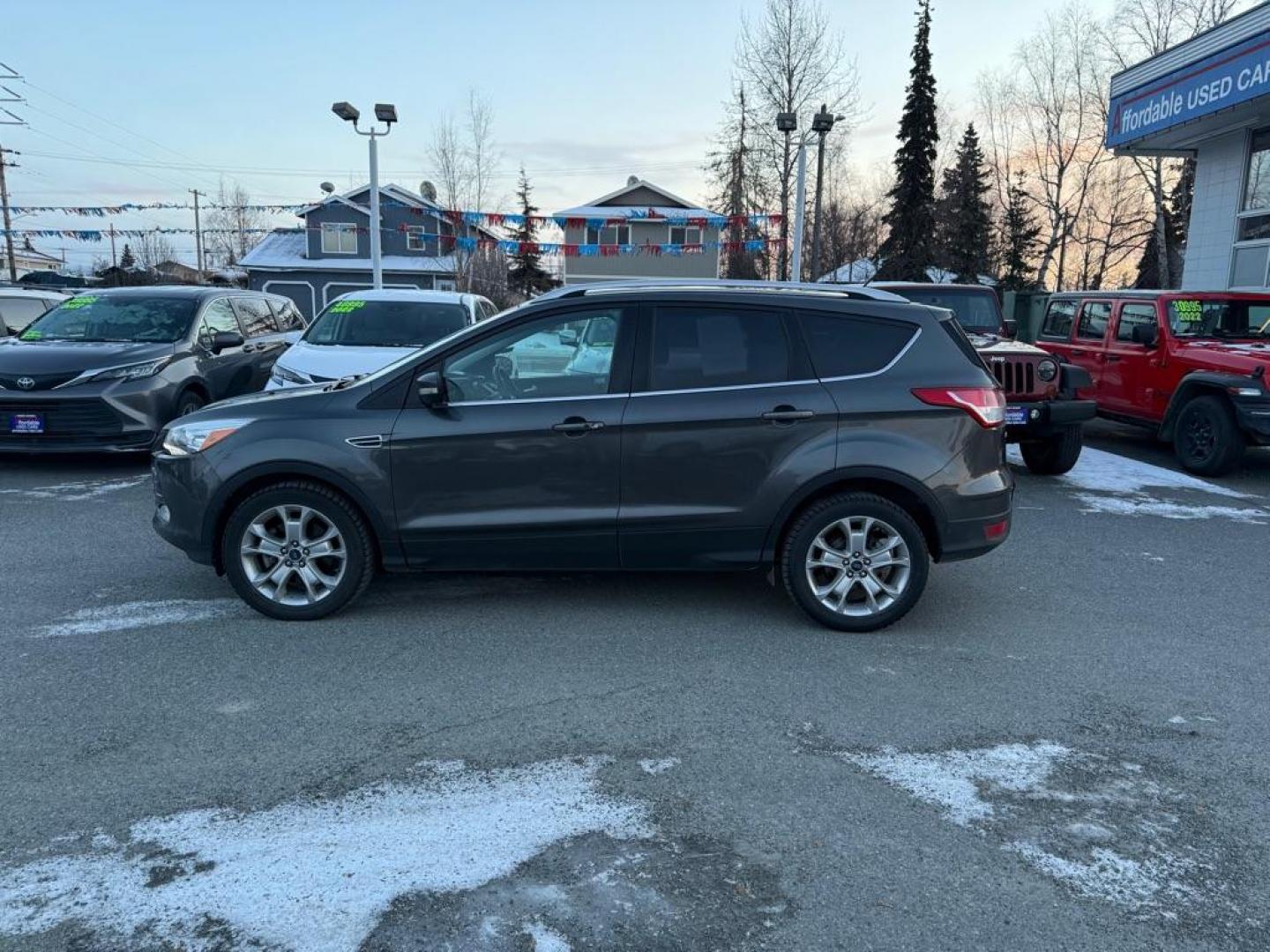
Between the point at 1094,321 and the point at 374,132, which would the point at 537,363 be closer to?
the point at 1094,321

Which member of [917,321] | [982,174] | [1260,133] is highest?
[982,174]

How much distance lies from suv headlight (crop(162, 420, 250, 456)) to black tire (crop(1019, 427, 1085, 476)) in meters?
7.48

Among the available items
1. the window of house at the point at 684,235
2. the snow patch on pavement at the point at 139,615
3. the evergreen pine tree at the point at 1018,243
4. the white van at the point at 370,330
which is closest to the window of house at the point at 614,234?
the window of house at the point at 684,235

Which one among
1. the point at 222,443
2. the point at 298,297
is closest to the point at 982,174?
the point at 298,297

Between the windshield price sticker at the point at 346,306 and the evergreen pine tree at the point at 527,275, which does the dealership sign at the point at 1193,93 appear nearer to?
the windshield price sticker at the point at 346,306

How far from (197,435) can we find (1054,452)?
800 cm

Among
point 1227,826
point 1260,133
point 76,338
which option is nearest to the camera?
point 1227,826

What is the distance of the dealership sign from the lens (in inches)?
505

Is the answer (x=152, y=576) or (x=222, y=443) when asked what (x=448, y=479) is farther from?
(x=152, y=576)

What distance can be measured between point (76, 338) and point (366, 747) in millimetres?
7469

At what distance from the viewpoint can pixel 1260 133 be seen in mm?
15109

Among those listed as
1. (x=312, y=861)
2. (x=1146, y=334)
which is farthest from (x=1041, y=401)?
(x=312, y=861)

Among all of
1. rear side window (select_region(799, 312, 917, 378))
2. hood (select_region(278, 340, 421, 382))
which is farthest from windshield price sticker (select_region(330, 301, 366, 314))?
rear side window (select_region(799, 312, 917, 378))

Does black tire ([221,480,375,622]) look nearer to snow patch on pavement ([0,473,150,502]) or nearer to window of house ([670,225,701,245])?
snow patch on pavement ([0,473,150,502])
